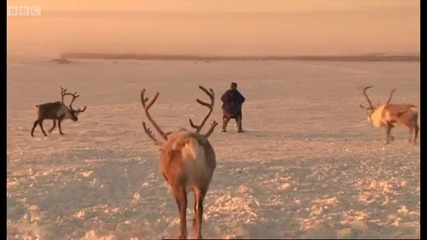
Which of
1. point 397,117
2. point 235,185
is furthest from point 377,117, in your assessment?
point 235,185

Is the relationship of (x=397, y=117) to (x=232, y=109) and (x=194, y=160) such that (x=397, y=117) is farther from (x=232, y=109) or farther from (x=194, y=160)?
(x=194, y=160)

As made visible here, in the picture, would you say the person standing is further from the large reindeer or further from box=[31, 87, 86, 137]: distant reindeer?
the large reindeer

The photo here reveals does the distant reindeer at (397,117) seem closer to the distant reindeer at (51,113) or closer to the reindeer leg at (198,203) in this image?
the distant reindeer at (51,113)

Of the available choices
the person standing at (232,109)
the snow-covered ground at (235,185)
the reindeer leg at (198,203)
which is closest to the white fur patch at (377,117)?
the snow-covered ground at (235,185)

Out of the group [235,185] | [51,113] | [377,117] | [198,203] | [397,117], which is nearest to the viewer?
[198,203]

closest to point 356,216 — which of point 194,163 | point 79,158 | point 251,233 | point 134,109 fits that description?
point 251,233

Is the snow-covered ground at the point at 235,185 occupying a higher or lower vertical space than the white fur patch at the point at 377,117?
lower

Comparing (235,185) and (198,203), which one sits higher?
(198,203)

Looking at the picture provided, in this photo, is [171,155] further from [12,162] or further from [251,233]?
[12,162]

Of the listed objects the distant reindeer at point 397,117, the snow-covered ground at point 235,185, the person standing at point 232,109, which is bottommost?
the snow-covered ground at point 235,185

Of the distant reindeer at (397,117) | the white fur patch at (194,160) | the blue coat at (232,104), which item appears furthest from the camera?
the blue coat at (232,104)

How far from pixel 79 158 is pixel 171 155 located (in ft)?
21.6

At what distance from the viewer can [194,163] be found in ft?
20.0

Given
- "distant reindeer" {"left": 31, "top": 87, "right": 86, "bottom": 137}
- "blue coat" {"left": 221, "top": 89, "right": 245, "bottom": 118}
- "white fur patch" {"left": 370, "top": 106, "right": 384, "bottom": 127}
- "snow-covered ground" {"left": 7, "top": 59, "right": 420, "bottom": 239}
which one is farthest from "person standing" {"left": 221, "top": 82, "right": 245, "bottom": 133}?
"distant reindeer" {"left": 31, "top": 87, "right": 86, "bottom": 137}
